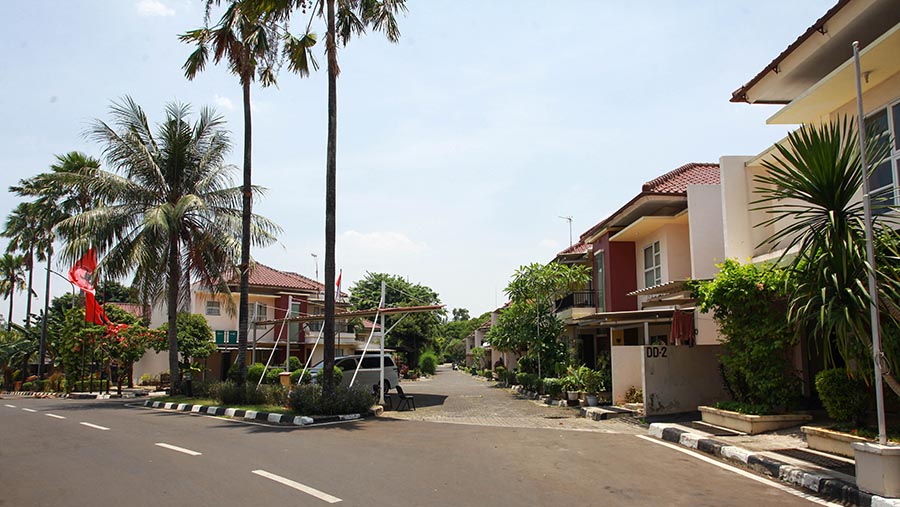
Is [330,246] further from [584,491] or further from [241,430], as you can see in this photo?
[584,491]

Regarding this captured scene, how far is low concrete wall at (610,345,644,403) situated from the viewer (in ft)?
58.0

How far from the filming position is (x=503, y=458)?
9.88m

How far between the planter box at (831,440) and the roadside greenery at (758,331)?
181cm

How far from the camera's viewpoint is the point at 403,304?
58062 millimetres

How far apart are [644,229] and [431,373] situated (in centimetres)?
3820

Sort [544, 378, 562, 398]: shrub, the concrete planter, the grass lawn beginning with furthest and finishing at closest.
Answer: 1. [544, 378, 562, 398]: shrub
2. the grass lawn
3. the concrete planter

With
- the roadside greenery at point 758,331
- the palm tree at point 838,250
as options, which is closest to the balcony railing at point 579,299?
the roadside greenery at point 758,331

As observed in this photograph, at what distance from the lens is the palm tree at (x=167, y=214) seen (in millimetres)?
22297

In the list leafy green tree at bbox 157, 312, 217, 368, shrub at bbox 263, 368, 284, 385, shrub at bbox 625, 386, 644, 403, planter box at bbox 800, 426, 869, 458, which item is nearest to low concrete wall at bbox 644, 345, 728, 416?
shrub at bbox 625, 386, 644, 403

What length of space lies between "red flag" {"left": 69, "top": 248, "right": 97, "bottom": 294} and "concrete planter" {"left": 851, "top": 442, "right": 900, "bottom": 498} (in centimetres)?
2537

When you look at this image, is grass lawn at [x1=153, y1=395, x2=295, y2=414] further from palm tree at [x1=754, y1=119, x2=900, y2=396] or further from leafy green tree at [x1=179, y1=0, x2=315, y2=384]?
palm tree at [x1=754, y1=119, x2=900, y2=396]

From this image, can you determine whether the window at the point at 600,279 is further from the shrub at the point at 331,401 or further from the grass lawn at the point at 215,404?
the grass lawn at the point at 215,404

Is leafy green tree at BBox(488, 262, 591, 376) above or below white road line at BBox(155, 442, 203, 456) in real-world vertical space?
above

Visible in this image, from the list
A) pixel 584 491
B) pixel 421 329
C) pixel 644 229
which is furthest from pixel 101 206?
pixel 421 329
